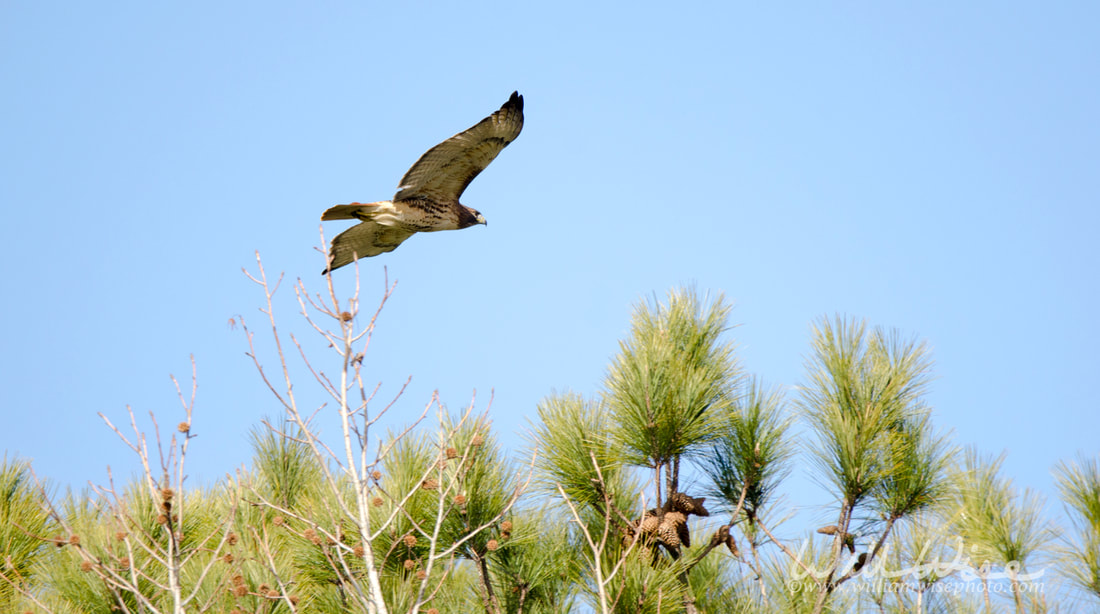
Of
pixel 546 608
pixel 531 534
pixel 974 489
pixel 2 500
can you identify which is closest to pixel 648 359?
pixel 531 534

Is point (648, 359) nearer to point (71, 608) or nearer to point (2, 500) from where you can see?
point (71, 608)

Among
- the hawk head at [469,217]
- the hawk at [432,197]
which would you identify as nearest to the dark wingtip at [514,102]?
→ the hawk at [432,197]

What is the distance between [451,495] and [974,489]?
2540 mm

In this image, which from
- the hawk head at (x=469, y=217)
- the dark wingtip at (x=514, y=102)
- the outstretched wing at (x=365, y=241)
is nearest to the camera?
the dark wingtip at (x=514, y=102)

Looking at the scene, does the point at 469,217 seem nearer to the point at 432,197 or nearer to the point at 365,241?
the point at 432,197

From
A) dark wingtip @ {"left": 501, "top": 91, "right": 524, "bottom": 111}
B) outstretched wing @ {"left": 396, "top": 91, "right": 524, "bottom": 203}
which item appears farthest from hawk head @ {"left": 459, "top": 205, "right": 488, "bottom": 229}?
dark wingtip @ {"left": 501, "top": 91, "right": 524, "bottom": 111}

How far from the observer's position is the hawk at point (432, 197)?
621cm

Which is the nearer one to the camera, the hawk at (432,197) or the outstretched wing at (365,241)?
the hawk at (432,197)

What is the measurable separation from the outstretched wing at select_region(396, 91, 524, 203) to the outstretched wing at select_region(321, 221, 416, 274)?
338 millimetres

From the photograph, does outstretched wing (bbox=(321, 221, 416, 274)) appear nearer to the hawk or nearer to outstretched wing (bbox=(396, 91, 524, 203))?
the hawk

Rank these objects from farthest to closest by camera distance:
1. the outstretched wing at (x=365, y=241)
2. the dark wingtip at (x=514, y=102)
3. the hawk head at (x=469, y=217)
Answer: the hawk head at (x=469, y=217), the outstretched wing at (x=365, y=241), the dark wingtip at (x=514, y=102)

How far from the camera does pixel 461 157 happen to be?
642 cm

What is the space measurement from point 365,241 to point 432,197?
593 millimetres

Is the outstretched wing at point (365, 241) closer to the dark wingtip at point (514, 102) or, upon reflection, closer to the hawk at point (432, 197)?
the hawk at point (432, 197)
